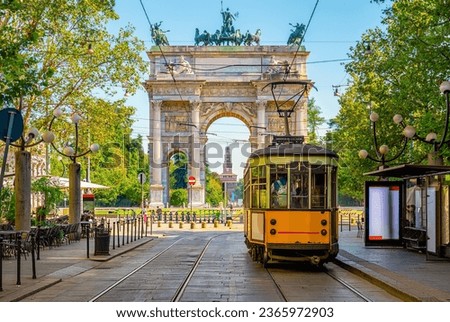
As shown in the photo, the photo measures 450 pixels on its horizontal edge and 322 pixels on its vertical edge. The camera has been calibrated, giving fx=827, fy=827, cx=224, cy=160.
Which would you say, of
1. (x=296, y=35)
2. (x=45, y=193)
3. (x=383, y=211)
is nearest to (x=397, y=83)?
(x=383, y=211)

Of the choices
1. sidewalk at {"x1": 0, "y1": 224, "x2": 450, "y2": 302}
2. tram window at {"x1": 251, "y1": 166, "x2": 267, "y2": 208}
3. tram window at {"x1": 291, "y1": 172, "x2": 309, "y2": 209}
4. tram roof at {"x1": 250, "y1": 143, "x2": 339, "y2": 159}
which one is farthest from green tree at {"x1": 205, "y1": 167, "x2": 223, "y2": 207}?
tram window at {"x1": 291, "y1": 172, "x2": 309, "y2": 209}

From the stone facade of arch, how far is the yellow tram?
56829 millimetres

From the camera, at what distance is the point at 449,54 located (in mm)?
22547

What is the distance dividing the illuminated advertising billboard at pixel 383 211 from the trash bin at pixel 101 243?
7088mm

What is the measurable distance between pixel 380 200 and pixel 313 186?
670 centimetres

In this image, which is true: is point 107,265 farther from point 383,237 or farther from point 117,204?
point 117,204

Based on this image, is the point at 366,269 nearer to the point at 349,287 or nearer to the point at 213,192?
the point at 349,287

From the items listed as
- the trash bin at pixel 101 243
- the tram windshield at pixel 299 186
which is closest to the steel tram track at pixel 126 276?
the trash bin at pixel 101 243

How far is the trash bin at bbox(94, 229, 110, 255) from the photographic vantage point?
2097 cm

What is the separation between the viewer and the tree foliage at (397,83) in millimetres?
23284

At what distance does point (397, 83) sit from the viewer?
103 ft

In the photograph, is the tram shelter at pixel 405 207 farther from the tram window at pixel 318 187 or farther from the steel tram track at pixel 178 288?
the steel tram track at pixel 178 288

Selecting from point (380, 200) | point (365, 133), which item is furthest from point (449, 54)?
point (365, 133)
